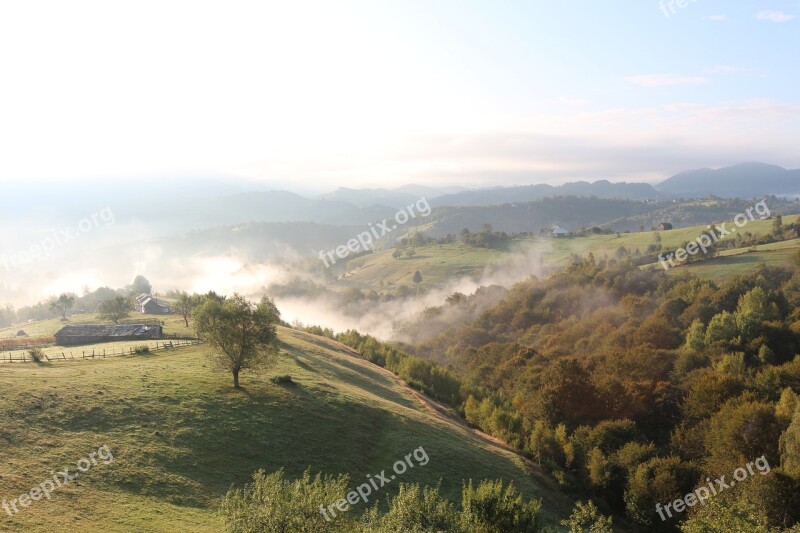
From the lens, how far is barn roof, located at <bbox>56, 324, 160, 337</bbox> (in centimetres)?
8723

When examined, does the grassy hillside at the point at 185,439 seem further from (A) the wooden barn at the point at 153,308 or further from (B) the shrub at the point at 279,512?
(A) the wooden barn at the point at 153,308

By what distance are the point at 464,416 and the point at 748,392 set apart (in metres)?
41.9

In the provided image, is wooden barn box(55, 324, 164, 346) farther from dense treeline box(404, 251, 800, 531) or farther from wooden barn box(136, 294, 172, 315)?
dense treeline box(404, 251, 800, 531)

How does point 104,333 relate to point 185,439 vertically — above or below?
above

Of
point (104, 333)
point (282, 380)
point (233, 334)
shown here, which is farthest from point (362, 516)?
point (104, 333)

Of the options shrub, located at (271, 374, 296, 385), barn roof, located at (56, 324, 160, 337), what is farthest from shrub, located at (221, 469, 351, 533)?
barn roof, located at (56, 324, 160, 337)

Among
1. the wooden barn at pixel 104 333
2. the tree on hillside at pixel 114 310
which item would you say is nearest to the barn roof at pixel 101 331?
the wooden barn at pixel 104 333

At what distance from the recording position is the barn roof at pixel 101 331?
87231mm

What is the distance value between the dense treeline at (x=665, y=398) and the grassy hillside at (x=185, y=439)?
890 cm

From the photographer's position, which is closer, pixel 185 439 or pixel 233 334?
pixel 185 439

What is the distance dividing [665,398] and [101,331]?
4018 inches

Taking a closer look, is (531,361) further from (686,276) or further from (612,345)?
(686,276)

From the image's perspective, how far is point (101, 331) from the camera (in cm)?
9019

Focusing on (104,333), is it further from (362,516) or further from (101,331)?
(362,516)
